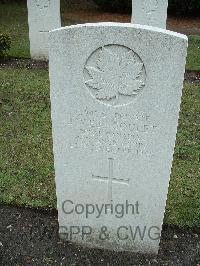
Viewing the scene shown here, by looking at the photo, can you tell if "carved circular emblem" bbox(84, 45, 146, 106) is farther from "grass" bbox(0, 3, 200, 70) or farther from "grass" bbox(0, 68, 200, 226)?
"grass" bbox(0, 3, 200, 70)

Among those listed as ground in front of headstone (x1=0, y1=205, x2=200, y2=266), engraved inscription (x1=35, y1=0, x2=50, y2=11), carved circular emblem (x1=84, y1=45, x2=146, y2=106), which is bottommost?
ground in front of headstone (x1=0, y1=205, x2=200, y2=266)

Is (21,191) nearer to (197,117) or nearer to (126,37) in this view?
(126,37)

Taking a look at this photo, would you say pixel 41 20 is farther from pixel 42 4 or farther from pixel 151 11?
pixel 151 11

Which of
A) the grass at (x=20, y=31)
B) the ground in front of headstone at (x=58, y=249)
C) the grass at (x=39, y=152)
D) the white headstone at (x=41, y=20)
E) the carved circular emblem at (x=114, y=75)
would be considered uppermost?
the carved circular emblem at (x=114, y=75)

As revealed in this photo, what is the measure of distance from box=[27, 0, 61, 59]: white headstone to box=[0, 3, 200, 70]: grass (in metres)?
0.67

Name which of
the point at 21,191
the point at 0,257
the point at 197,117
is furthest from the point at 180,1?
the point at 0,257

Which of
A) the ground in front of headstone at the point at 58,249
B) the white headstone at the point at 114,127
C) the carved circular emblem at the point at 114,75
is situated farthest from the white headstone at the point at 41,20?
the carved circular emblem at the point at 114,75

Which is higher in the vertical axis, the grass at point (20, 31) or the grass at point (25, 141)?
the grass at point (20, 31)

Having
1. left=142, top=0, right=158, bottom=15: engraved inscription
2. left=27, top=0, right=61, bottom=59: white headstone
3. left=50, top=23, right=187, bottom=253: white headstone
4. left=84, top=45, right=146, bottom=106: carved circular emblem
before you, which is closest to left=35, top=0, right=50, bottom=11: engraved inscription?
left=27, top=0, right=61, bottom=59: white headstone

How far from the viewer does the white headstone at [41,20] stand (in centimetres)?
952

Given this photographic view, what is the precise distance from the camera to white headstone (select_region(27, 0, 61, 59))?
31.2ft

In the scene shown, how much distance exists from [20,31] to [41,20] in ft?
12.9

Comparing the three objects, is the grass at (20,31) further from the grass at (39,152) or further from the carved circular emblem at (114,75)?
the carved circular emblem at (114,75)

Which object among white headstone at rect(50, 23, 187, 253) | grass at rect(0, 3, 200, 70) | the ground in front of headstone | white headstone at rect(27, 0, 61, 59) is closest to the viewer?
white headstone at rect(50, 23, 187, 253)
